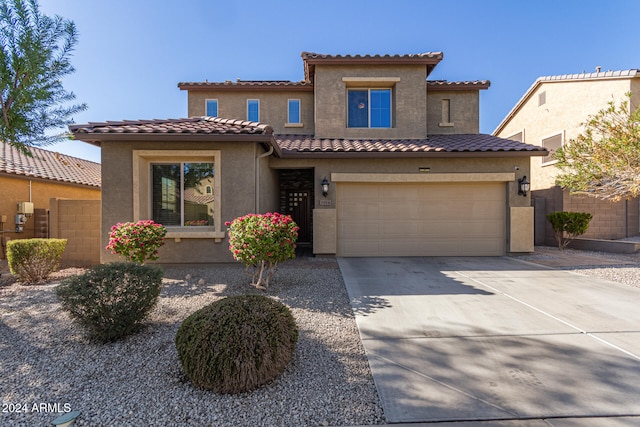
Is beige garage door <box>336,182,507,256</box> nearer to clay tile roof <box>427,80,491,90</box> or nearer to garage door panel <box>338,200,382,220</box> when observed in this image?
garage door panel <box>338,200,382,220</box>

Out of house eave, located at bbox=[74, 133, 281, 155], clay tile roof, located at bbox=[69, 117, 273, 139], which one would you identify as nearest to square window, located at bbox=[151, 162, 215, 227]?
house eave, located at bbox=[74, 133, 281, 155]

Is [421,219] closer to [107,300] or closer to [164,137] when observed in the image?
[164,137]

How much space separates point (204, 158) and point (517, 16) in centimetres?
1349

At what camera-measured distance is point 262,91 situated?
12789 mm

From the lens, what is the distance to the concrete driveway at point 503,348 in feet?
9.06

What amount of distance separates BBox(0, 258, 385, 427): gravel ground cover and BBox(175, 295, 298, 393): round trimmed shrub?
15cm

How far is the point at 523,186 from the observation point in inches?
390

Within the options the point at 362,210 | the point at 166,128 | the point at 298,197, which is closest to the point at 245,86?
the point at 298,197

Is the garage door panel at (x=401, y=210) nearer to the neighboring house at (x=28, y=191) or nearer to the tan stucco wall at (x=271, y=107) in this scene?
the tan stucco wall at (x=271, y=107)

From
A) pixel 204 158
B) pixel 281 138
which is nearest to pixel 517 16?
pixel 281 138

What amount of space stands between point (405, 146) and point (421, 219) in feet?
8.12

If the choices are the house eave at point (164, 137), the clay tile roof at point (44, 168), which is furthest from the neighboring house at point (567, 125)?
the clay tile roof at point (44, 168)

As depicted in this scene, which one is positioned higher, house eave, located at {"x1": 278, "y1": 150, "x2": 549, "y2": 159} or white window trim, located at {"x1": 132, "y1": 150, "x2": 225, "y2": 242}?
house eave, located at {"x1": 278, "y1": 150, "x2": 549, "y2": 159}

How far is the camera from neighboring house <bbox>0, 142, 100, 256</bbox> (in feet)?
36.3
